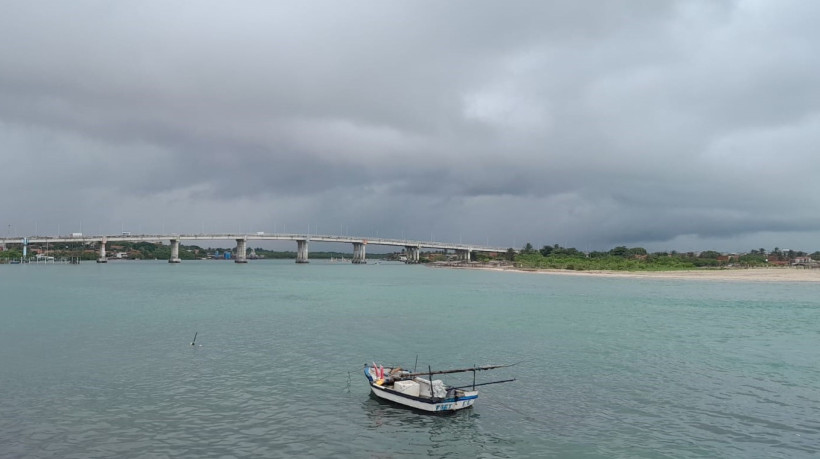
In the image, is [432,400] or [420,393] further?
Result: [420,393]

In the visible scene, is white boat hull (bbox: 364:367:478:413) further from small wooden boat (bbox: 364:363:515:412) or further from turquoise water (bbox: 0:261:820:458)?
turquoise water (bbox: 0:261:820:458)

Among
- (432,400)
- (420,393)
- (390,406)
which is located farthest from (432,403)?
Result: (390,406)

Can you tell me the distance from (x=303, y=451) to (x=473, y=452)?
5.94 meters

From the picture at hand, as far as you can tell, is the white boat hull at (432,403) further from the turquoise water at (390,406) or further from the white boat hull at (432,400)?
the turquoise water at (390,406)

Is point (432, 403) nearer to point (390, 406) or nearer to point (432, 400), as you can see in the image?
point (432, 400)

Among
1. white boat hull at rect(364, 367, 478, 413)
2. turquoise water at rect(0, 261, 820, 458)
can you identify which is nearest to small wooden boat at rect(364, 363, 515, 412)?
white boat hull at rect(364, 367, 478, 413)

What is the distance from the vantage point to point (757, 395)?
1059 inches

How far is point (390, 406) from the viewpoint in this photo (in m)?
24.6

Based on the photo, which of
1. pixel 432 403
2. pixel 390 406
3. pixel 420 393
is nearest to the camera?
pixel 432 403

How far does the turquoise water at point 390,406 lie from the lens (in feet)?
66.0

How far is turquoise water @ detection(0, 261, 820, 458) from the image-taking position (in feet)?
66.0

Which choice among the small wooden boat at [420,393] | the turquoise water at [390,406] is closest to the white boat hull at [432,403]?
the small wooden boat at [420,393]

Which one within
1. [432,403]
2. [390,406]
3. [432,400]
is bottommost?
[390,406]

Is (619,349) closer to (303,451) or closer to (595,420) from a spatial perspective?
(595,420)
